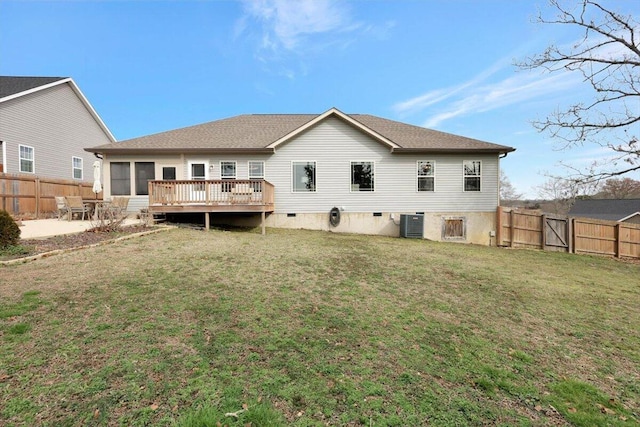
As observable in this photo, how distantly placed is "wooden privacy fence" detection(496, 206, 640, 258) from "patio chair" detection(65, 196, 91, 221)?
18.5 meters

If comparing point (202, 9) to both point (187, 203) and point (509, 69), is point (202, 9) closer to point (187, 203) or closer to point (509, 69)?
point (187, 203)

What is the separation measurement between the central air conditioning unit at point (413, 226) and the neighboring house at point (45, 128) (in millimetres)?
18962

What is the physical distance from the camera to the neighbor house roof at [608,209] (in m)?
31.7

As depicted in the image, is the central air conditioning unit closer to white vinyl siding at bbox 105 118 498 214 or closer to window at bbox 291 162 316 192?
white vinyl siding at bbox 105 118 498 214

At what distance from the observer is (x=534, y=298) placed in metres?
5.71

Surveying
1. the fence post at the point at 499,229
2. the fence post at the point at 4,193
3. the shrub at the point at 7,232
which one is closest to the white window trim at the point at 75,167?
the fence post at the point at 4,193

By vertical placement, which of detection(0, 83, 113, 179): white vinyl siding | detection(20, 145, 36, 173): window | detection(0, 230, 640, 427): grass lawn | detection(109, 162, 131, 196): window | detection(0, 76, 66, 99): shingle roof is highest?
detection(0, 76, 66, 99): shingle roof

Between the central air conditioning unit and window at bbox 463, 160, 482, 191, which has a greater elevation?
window at bbox 463, 160, 482, 191

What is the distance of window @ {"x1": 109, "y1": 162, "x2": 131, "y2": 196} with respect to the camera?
530 inches

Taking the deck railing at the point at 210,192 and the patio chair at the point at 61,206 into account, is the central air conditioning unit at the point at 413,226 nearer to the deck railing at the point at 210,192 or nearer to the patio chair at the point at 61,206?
the deck railing at the point at 210,192

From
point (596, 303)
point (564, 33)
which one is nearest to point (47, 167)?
point (596, 303)

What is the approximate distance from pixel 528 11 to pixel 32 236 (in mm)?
18682

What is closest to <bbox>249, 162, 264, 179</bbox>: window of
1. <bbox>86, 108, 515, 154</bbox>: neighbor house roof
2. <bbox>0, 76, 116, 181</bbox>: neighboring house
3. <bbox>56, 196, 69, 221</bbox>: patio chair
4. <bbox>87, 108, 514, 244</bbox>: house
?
<bbox>87, 108, 514, 244</bbox>: house

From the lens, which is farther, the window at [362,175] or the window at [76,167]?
the window at [76,167]
